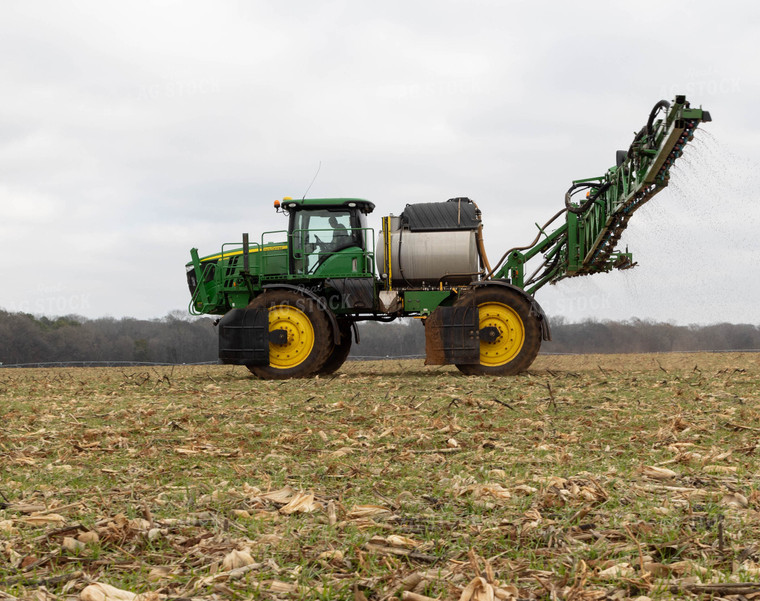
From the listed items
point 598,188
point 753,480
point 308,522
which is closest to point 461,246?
point 598,188

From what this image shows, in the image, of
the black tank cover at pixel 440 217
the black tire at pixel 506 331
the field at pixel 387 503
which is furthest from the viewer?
the black tank cover at pixel 440 217

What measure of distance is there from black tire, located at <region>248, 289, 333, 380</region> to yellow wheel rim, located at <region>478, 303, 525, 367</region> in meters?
3.06

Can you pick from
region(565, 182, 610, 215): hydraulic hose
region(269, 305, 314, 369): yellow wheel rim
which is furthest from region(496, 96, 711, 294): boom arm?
region(269, 305, 314, 369): yellow wheel rim

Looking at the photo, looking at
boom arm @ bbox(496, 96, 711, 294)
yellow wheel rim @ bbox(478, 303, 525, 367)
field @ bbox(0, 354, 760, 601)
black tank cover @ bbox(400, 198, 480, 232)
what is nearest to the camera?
field @ bbox(0, 354, 760, 601)

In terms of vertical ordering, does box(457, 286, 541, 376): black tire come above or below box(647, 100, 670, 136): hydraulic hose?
below

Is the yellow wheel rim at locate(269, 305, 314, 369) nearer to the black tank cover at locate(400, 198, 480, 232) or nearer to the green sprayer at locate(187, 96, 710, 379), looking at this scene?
the green sprayer at locate(187, 96, 710, 379)

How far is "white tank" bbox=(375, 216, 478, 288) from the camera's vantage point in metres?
14.0

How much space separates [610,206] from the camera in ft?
43.5

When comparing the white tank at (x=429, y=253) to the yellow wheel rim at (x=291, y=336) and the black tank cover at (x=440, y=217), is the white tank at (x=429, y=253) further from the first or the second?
the yellow wheel rim at (x=291, y=336)

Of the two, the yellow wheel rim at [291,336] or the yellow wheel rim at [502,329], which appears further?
the yellow wheel rim at [291,336]

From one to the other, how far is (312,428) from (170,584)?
409 cm

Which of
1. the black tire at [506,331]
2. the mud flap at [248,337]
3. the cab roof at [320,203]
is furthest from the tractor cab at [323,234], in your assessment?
the black tire at [506,331]

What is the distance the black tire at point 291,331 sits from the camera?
1399cm

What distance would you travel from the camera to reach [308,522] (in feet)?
11.8
